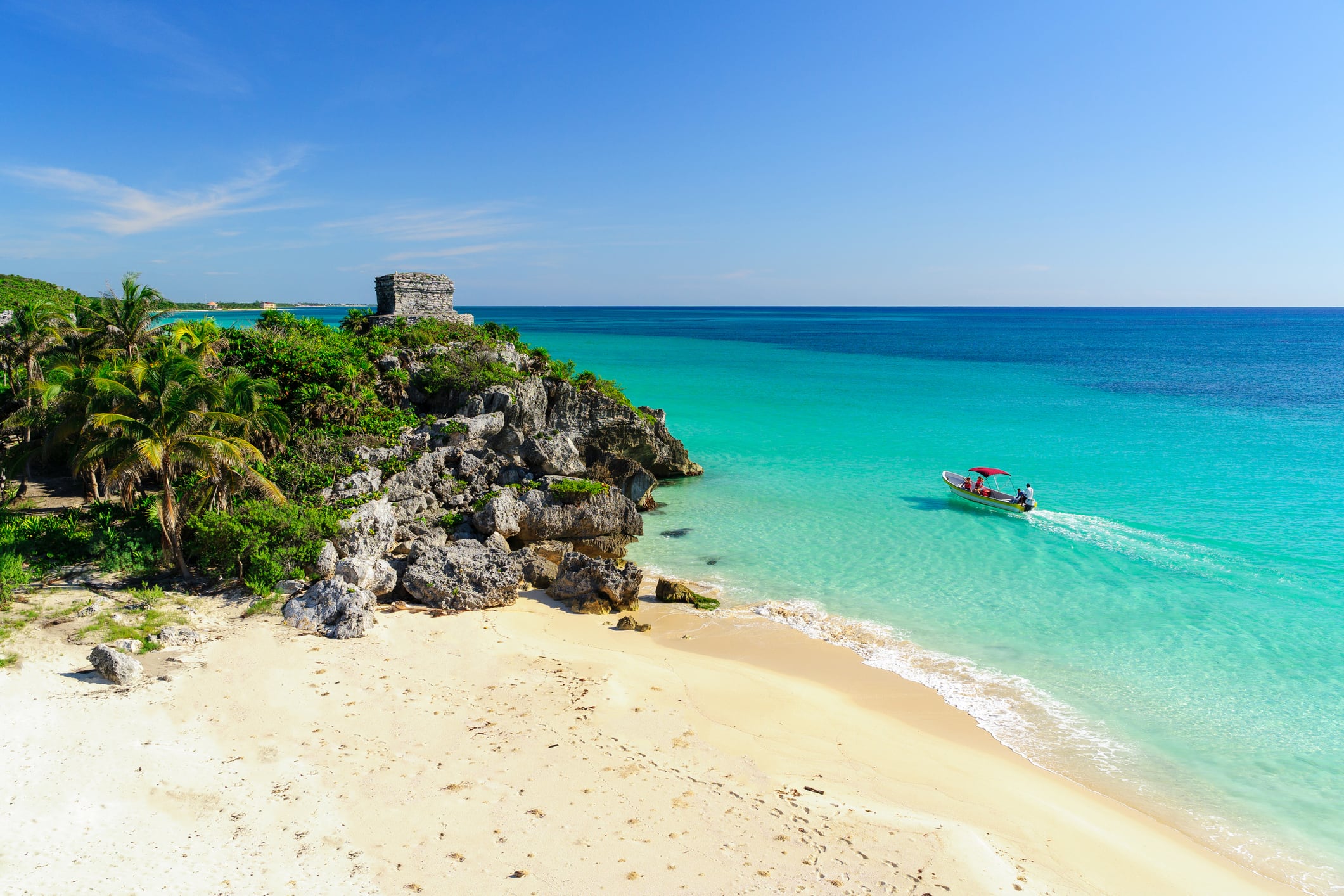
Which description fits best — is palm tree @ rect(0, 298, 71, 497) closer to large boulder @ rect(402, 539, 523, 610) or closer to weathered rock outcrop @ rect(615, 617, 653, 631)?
large boulder @ rect(402, 539, 523, 610)

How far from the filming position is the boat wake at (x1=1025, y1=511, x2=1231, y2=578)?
1581 cm

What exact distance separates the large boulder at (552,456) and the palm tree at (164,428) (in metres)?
7.21

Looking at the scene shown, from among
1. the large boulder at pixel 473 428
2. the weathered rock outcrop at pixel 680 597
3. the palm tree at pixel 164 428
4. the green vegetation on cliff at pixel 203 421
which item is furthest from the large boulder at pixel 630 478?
the palm tree at pixel 164 428

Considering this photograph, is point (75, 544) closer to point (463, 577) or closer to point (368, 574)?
point (368, 574)

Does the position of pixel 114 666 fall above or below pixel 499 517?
below

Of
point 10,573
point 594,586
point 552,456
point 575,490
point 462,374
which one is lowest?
point 594,586

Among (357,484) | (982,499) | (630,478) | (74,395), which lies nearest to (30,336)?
(74,395)

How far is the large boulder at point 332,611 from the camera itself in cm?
1098

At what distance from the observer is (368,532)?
1369cm

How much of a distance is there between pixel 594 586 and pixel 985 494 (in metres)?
13.0

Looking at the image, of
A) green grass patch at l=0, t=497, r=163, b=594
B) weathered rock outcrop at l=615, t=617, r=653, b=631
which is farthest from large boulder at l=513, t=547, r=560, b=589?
green grass patch at l=0, t=497, r=163, b=594

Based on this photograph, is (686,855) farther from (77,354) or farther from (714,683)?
(77,354)

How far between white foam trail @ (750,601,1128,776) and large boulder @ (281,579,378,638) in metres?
7.24

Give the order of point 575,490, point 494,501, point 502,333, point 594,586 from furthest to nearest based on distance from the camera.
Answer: point 502,333 < point 575,490 < point 494,501 < point 594,586
